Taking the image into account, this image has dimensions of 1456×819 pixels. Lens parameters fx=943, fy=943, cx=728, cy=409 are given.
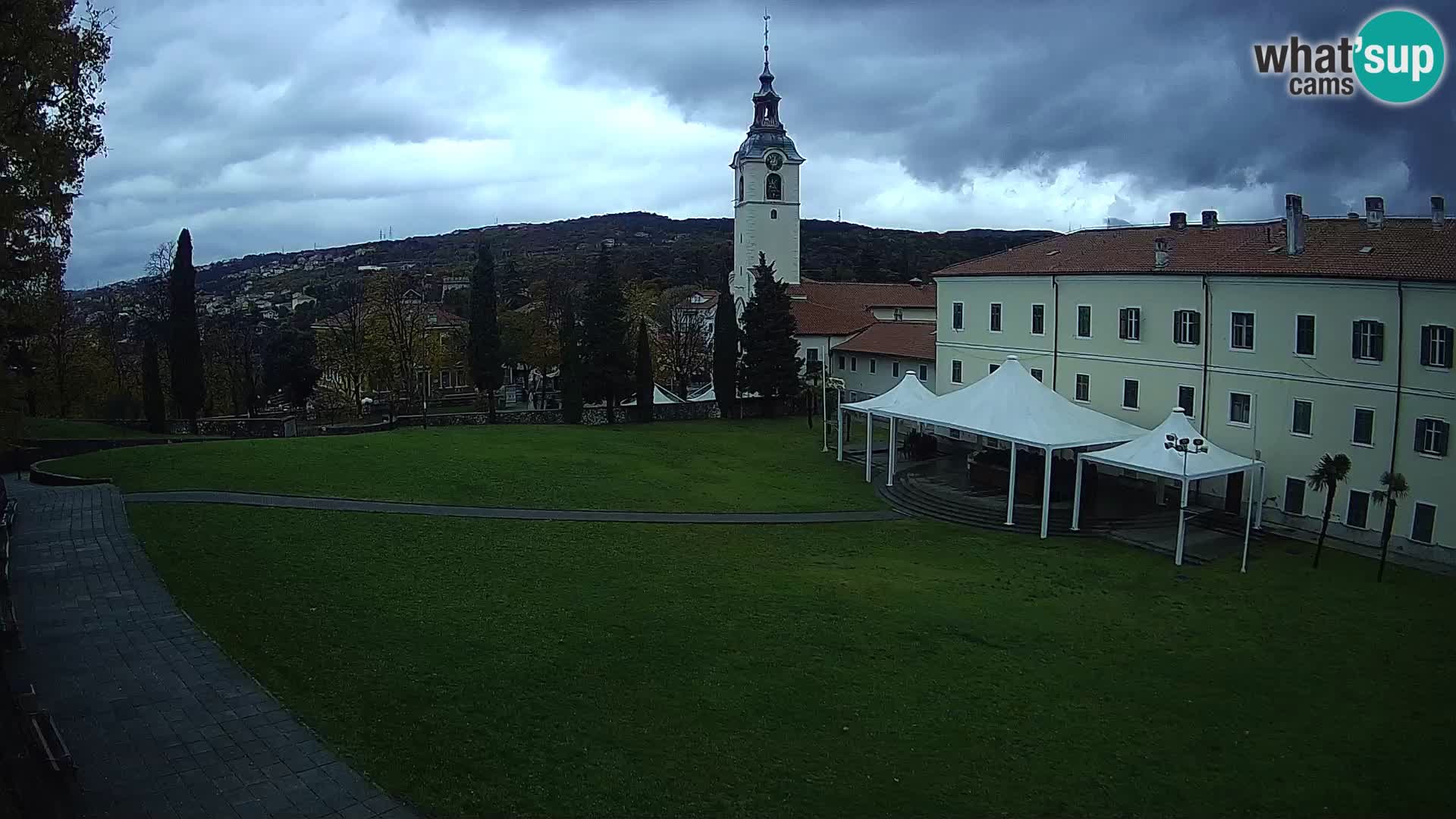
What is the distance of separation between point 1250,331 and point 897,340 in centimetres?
1957

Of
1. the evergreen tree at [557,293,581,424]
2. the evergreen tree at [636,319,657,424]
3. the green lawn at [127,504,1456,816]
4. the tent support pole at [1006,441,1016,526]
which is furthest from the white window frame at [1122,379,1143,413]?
the evergreen tree at [557,293,581,424]

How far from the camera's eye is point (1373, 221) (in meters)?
24.5

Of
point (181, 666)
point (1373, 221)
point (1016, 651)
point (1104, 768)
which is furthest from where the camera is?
point (1373, 221)

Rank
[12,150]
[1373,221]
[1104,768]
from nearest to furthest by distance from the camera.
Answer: [12,150]
[1104,768]
[1373,221]

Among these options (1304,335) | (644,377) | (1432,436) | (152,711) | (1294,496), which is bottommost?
(152,711)

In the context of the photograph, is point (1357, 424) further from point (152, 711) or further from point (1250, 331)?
point (152, 711)

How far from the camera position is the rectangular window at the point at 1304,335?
23406 millimetres

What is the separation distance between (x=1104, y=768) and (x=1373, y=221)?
65.7 ft

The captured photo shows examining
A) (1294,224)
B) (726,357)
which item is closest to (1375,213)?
(1294,224)

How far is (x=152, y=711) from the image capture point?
11258 millimetres

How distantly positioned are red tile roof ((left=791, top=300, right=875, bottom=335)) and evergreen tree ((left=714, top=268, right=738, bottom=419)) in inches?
188

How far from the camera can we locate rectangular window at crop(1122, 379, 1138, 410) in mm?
28344

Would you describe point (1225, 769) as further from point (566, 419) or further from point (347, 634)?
point (566, 419)

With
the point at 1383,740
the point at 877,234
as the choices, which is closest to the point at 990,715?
the point at 1383,740
